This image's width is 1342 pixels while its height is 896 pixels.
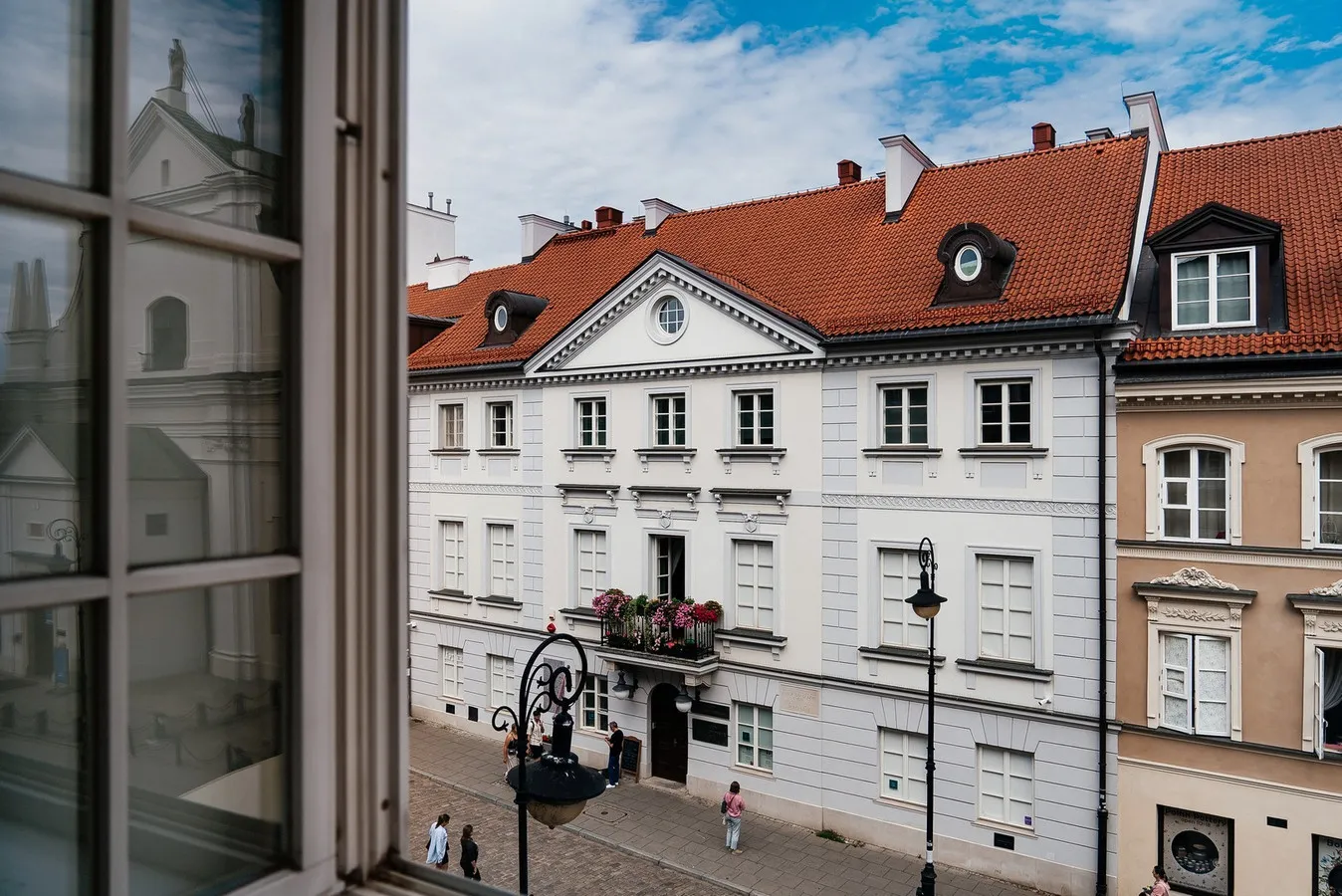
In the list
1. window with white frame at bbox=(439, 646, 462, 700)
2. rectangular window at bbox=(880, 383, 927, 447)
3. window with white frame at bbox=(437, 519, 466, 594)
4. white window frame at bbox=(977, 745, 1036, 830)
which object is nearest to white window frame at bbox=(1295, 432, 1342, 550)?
white window frame at bbox=(977, 745, 1036, 830)

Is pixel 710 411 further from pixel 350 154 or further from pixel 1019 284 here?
pixel 350 154

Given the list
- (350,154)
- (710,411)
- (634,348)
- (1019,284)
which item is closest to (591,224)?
(634,348)

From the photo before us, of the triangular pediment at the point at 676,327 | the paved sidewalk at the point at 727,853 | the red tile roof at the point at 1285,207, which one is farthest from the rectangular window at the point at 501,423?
the red tile roof at the point at 1285,207

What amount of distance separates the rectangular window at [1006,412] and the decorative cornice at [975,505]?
0.92 m

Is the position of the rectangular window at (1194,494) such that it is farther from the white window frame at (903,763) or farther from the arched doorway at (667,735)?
the arched doorway at (667,735)

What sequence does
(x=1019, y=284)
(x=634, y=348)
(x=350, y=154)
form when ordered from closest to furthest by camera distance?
(x=350, y=154)
(x=1019, y=284)
(x=634, y=348)

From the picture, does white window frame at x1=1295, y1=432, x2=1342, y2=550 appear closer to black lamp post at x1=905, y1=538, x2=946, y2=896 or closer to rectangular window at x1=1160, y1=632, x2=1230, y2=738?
rectangular window at x1=1160, y1=632, x2=1230, y2=738

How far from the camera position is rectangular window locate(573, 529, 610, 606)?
19.0m

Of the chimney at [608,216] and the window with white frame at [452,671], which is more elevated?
the chimney at [608,216]

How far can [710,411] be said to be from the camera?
57.3 feet

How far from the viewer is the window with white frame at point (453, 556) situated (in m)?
21.8

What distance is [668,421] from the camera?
18188 millimetres

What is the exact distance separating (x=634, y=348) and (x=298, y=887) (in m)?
17.1

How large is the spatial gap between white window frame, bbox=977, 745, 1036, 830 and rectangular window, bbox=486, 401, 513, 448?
11.7 metres
